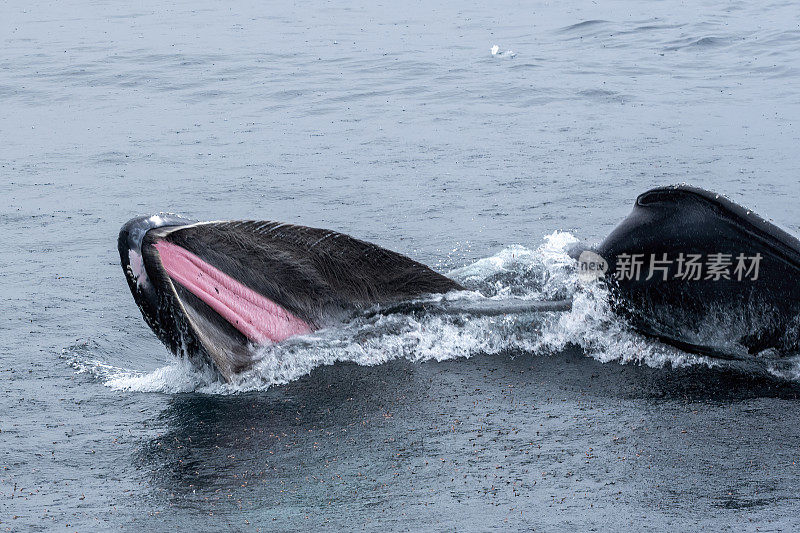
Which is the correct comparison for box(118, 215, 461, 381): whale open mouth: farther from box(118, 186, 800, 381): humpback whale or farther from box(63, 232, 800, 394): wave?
box(63, 232, 800, 394): wave

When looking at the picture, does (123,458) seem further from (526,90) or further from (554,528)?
(526,90)

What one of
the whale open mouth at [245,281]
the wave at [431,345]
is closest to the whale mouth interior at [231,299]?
the whale open mouth at [245,281]

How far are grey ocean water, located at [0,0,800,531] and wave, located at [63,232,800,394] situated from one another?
0.9 inches

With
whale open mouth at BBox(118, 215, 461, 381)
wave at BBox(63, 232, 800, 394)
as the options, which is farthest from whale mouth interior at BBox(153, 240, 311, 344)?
wave at BBox(63, 232, 800, 394)

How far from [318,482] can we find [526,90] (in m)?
12.4

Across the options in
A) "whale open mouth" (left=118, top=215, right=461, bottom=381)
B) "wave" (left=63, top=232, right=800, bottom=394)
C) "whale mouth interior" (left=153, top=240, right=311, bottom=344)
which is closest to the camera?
"whale open mouth" (left=118, top=215, right=461, bottom=381)

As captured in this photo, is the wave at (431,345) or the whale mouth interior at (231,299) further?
the wave at (431,345)

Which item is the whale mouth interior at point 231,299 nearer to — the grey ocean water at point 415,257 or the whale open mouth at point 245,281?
the whale open mouth at point 245,281

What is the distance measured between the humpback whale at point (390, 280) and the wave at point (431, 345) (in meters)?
0.08

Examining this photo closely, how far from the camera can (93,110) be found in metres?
16.2

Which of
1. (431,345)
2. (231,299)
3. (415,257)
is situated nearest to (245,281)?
(231,299)

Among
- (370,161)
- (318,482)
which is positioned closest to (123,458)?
(318,482)

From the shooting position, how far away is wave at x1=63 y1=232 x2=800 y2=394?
6375mm

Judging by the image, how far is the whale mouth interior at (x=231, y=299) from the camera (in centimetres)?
598
